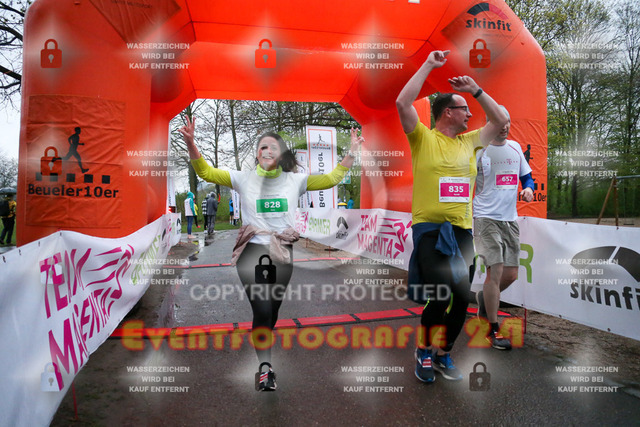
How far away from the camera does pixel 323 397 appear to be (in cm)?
292

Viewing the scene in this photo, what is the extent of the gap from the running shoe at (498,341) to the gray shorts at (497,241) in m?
0.67

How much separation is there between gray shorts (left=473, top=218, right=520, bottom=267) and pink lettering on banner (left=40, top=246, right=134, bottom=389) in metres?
3.41

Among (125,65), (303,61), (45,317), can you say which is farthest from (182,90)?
(45,317)

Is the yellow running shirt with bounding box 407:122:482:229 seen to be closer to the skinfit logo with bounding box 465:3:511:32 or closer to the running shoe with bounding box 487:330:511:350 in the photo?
the running shoe with bounding box 487:330:511:350

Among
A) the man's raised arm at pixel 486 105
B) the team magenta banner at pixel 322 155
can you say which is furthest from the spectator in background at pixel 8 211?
the man's raised arm at pixel 486 105

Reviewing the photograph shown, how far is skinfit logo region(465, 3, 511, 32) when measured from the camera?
17.4ft

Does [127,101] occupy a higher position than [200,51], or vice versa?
[200,51]

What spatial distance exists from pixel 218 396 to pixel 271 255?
1.07 meters

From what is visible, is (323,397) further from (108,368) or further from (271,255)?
(108,368)

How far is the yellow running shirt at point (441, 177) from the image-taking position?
2.98m
